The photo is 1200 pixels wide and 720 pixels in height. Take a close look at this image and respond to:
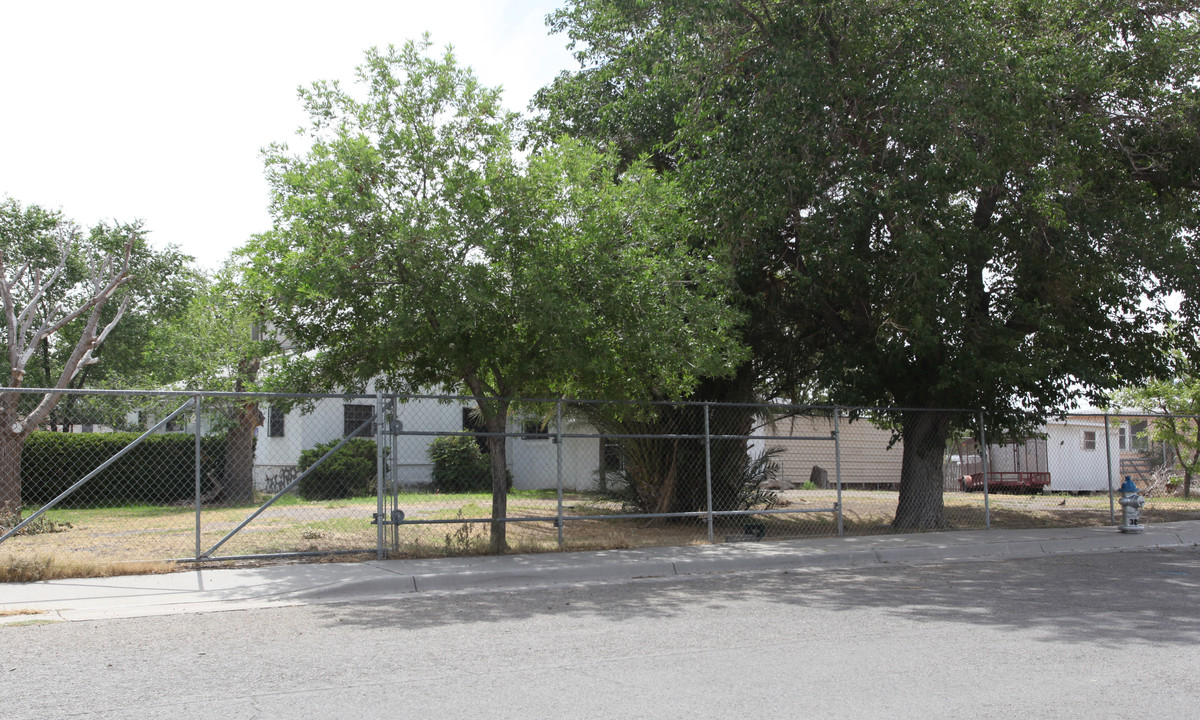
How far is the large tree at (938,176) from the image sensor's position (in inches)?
506

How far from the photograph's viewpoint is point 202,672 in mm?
6027

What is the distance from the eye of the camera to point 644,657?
21.1ft

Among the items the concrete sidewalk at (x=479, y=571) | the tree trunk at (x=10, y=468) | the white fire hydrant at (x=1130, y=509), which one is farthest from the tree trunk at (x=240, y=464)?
the white fire hydrant at (x=1130, y=509)

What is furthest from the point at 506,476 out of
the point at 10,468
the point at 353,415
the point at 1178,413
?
the point at 1178,413

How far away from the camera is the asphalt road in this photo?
5152mm

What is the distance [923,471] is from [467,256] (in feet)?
31.2

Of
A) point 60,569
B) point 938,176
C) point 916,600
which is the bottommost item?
point 916,600

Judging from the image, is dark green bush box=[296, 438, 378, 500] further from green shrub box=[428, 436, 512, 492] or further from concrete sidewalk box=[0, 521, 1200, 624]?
concrete sidewalk box=[0, 521, 1200, 624]

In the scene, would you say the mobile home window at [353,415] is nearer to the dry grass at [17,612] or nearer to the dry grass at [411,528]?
the dry grass at [411,528]

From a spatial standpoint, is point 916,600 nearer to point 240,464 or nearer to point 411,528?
point 411,528

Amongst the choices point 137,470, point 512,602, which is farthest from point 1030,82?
point 137,470

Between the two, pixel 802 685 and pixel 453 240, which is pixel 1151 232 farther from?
pixel 802 685

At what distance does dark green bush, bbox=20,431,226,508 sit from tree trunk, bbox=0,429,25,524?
495 centimetres

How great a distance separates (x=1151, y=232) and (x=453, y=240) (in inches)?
412
